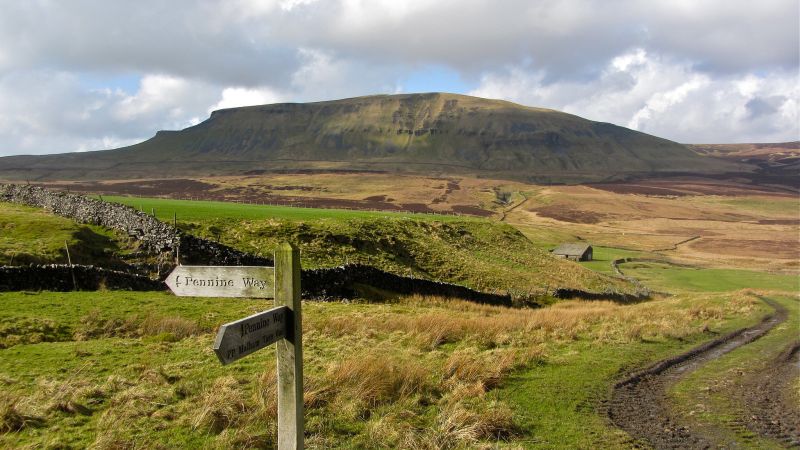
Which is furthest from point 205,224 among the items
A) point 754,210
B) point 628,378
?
point 754,210

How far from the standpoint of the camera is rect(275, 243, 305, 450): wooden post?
623cm

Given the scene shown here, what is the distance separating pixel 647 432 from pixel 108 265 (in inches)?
966

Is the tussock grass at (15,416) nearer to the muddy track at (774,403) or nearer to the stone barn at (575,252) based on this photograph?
the muddy track at (774,403)

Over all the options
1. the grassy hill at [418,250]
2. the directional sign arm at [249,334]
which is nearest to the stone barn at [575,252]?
the grassy hill at [418,250]

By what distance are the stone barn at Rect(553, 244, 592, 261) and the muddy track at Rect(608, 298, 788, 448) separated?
183 ft

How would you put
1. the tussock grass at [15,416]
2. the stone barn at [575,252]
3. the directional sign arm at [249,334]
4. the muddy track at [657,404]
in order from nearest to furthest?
the directional sign arm at [249,334], the tussock grass at [15,416], the muddy track at [657,404], the stone barn at [575,252]

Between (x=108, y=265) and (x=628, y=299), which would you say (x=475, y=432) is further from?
(x=628, y=299)

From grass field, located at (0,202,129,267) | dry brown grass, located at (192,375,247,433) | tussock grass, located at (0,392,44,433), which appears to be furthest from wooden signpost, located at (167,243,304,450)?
grass field, located at (0,202,129,267)

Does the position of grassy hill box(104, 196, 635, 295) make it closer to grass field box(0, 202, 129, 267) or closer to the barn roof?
grass field box(0, 202, 129, 267)

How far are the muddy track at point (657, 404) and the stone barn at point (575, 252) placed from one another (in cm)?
5568

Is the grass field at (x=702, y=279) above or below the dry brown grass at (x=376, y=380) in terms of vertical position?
below

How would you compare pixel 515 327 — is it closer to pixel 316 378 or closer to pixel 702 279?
pixel 316 378

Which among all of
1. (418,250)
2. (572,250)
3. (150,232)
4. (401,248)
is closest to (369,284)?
(401,248)

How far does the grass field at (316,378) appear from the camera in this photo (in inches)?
358
